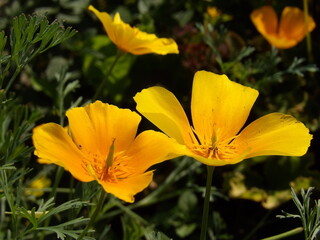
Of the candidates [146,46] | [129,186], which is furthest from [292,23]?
[129,186]

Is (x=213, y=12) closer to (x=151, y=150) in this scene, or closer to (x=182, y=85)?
(x=182, y=85)

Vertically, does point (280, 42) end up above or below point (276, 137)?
below

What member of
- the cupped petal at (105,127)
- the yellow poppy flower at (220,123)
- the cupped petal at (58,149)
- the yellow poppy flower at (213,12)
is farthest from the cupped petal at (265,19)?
the cupped petal at (58,149)

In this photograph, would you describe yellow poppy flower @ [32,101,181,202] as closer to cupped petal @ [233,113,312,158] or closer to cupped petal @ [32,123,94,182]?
cupped petal @ [32,123,94,182]

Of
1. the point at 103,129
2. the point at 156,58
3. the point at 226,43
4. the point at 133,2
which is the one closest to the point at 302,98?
the point at 226,43

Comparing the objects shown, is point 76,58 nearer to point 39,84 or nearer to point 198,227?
point 39,84

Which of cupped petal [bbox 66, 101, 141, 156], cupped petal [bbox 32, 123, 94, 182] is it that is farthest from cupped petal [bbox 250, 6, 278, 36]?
cupped petal [bbox 32, 123, 94, 182]

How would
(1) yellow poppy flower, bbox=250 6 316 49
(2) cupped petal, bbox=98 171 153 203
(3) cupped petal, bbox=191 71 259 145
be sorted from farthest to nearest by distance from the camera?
(1) yellow poppy flower, bbox=250 6 316 49
(3) cupped petal, bbox=191 71 259 145
(2) cupped petal, bbox=98 171 153 203
